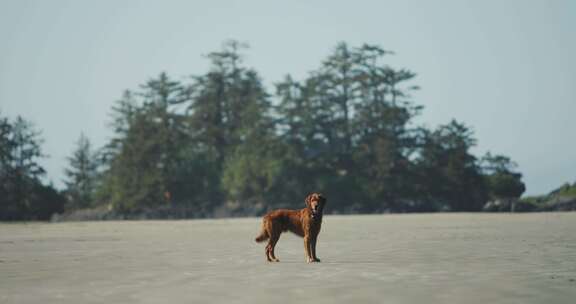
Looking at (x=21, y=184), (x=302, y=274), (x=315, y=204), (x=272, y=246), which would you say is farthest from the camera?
(x=21, y=184)

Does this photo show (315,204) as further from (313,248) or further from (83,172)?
(83,172)

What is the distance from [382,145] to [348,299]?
5900 cm

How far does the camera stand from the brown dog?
1298cm

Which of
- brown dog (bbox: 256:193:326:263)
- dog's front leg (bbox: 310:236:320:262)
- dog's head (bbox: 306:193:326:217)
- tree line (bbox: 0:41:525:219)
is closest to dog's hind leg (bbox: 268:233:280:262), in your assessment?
brown dog (bbox: 256:193:326:263)

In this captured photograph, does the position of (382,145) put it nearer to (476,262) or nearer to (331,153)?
(331,153)

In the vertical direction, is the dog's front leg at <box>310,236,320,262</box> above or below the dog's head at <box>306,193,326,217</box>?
below

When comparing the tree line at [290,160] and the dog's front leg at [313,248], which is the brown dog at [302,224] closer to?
the dog's front leg at [313,248]

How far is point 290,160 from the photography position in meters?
64.8

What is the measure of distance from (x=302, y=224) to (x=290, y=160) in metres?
51.4

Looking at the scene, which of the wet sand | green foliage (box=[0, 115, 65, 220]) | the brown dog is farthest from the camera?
green foliage (box=[0, 115, 65, 220])

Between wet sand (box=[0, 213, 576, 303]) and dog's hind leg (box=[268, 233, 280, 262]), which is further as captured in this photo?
dog's hind leg (box=[268, 233, 280, 262])

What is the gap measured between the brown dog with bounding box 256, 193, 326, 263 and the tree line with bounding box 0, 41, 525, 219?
47.2 meters

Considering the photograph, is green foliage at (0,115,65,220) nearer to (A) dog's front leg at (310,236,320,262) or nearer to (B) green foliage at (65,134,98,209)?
(B) green foliage at (65,134,98,209)

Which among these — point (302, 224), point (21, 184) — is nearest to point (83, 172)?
point (21, 184)
